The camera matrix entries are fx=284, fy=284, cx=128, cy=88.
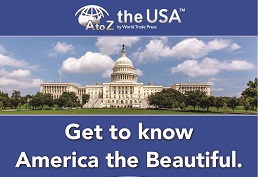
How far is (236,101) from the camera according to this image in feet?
44.5

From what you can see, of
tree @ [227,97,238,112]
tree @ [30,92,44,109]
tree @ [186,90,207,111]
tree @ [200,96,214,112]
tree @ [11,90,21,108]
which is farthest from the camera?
tree @ [30,92,44,109]

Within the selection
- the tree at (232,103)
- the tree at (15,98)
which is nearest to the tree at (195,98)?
the tree at (232,103)

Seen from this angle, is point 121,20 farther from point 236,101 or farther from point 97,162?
point 236,101

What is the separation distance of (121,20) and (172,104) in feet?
42.9

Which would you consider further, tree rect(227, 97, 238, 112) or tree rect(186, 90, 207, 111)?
tree rect(186, 90, 207, 111)

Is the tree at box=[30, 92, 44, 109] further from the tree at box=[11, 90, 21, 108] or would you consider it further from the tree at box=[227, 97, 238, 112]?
the tree at box=[227, 97, 238, 112]

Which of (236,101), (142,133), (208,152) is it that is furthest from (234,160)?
(236,101)

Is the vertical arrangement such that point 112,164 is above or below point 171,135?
below

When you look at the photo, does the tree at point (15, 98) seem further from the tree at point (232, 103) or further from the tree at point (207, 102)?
the tree at point (232, 103)

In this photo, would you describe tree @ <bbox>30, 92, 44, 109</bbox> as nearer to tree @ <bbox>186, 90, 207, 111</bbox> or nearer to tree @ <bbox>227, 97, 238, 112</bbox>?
tree @ <bbox>186, 90, 207, 111</bbox>

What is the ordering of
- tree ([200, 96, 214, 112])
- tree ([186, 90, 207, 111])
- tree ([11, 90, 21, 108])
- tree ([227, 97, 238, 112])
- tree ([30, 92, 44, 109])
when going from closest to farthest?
tree ([227, 97, 238, 112]), tree ([11, 90, 21, 108]), tree ([200, 96, 214, 112]), tree ([186, 90, 207, 111]), tree ([30, 92, 44, 109])

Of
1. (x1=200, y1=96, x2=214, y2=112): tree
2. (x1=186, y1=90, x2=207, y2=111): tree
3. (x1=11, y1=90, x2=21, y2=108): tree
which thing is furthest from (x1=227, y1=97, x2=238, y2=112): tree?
(x1=11, y1=90, x2=21, y2=108): tree

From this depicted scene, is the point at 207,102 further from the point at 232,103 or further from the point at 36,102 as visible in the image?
the point at 36,102

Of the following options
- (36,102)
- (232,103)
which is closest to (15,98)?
(36,102)
